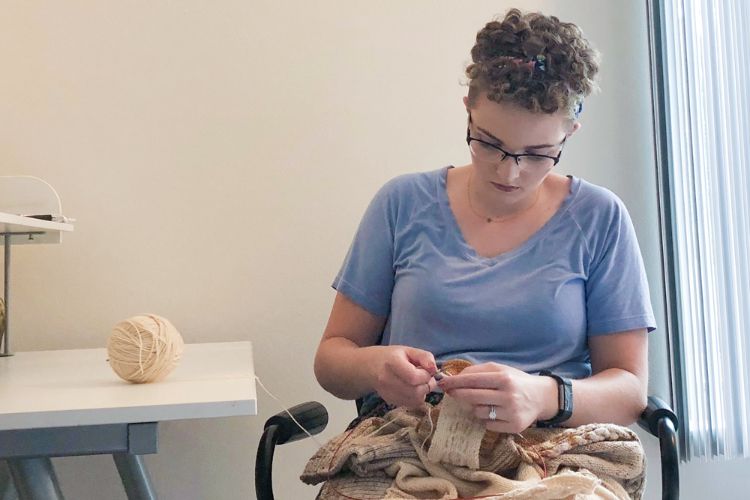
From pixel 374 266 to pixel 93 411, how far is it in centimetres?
52

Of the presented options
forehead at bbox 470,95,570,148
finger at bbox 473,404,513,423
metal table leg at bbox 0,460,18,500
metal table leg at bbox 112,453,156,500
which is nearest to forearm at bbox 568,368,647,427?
finger at bbox 473,404,513,423

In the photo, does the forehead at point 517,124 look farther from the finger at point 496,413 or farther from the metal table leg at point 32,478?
the metal table leg at point 32,478

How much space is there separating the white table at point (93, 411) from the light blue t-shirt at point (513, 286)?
10.8 inches

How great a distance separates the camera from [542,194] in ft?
4.61

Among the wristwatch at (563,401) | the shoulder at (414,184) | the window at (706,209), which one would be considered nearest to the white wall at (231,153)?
the window at (706,209)

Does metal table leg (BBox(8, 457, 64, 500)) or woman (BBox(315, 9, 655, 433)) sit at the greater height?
woman (BBox(315, 9, 655, 433))

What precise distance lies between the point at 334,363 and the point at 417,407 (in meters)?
0.20

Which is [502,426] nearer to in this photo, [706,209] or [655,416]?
[655,416]

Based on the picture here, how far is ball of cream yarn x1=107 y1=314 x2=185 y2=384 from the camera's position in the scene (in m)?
1.27

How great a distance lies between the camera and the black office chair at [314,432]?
3.81ft

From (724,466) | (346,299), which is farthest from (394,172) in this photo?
(724,466)

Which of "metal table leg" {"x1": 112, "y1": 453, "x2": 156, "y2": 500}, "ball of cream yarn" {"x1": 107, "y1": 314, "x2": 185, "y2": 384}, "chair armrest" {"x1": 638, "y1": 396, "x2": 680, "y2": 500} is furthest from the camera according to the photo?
"metal table leg" {"x1": 112, "y1": 453, "x2": 156, "y2": 500}

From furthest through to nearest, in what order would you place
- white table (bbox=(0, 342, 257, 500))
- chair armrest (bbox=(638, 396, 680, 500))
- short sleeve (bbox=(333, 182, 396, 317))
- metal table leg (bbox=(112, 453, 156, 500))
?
metal table leg (bbox=(112, 453, 156, 500)) < short sleeve (bbox=(333, 182, 396, 317)) < chair armrest (bbox=(638, 396, 680, 500)) < white table (bbox=(0, 342, 257, 500))

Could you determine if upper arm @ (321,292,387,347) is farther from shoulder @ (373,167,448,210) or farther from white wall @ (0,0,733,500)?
white wall @ (0,0,733,500)
